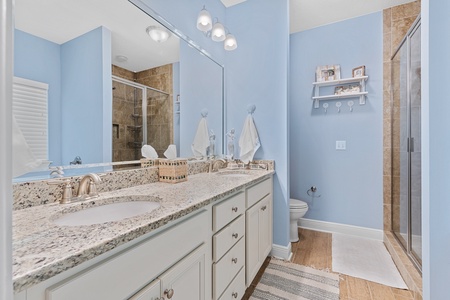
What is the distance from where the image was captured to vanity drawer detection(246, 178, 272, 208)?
1505 millimetres

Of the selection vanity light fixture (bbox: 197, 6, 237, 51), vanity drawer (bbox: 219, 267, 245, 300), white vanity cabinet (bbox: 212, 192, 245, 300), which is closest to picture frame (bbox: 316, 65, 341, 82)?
vanity light fixture (bbox: 197, 6, 237, 51)

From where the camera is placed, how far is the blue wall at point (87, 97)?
39.1 inches

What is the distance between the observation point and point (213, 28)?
6.03 feet

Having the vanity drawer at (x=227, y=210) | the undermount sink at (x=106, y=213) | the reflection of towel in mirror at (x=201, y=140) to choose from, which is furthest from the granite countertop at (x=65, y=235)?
the reflection of towel in mirror at (x=201, y=140)

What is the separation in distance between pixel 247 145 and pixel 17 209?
1.70 metres

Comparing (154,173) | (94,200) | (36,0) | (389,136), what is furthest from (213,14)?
(389,136)

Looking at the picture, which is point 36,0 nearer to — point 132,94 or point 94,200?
point 132,94

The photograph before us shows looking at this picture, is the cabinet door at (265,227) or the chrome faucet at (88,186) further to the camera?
the cabinet door at (265,227)

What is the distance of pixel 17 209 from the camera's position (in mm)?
786

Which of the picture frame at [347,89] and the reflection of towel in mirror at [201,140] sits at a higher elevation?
the picture frame at [347,89]

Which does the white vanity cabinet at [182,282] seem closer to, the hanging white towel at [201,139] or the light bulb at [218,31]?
the hanging white towel at [201,139]

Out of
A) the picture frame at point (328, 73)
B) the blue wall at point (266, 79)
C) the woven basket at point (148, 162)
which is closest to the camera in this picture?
the woven basket at point (148, 162)

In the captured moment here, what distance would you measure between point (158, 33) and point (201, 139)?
0.93 m

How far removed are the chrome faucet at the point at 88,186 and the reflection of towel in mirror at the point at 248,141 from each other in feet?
Answer: 4.66
